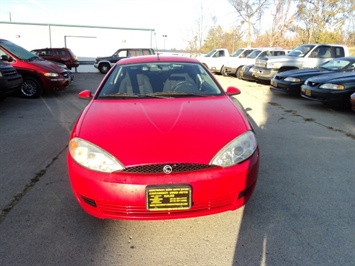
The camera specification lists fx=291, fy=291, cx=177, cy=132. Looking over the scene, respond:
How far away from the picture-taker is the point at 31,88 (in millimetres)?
8891

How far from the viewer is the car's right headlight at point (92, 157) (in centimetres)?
219

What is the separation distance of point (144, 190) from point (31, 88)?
8200 mm

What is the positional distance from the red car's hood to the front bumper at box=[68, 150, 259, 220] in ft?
0.41

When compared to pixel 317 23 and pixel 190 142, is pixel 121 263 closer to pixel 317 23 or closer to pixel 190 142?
pixel 190 142

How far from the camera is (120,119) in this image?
2672 millimetres

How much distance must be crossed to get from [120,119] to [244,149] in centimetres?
114

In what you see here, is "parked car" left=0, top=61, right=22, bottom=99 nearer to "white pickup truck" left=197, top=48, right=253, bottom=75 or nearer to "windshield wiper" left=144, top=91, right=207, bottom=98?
"windshield wiper" left=144, top=91, right=207, bottom=98

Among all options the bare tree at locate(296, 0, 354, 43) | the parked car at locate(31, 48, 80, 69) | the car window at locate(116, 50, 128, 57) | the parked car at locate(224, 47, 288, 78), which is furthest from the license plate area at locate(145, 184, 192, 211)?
the bare tree at locate(296, 0, 354, 43)

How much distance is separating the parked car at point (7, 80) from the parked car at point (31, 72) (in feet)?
4.84

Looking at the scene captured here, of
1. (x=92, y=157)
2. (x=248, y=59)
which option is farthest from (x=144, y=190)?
(x=248, y=59)

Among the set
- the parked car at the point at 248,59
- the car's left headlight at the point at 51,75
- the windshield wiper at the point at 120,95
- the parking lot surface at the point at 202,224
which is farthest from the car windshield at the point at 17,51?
the parked car at the point at 248,59

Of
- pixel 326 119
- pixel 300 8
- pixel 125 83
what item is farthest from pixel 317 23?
pixel 125 83

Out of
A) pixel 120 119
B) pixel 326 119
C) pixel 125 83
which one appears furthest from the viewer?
pixel 326 119

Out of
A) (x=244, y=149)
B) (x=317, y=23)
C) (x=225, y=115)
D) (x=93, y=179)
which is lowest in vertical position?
(x=93, y=179)
